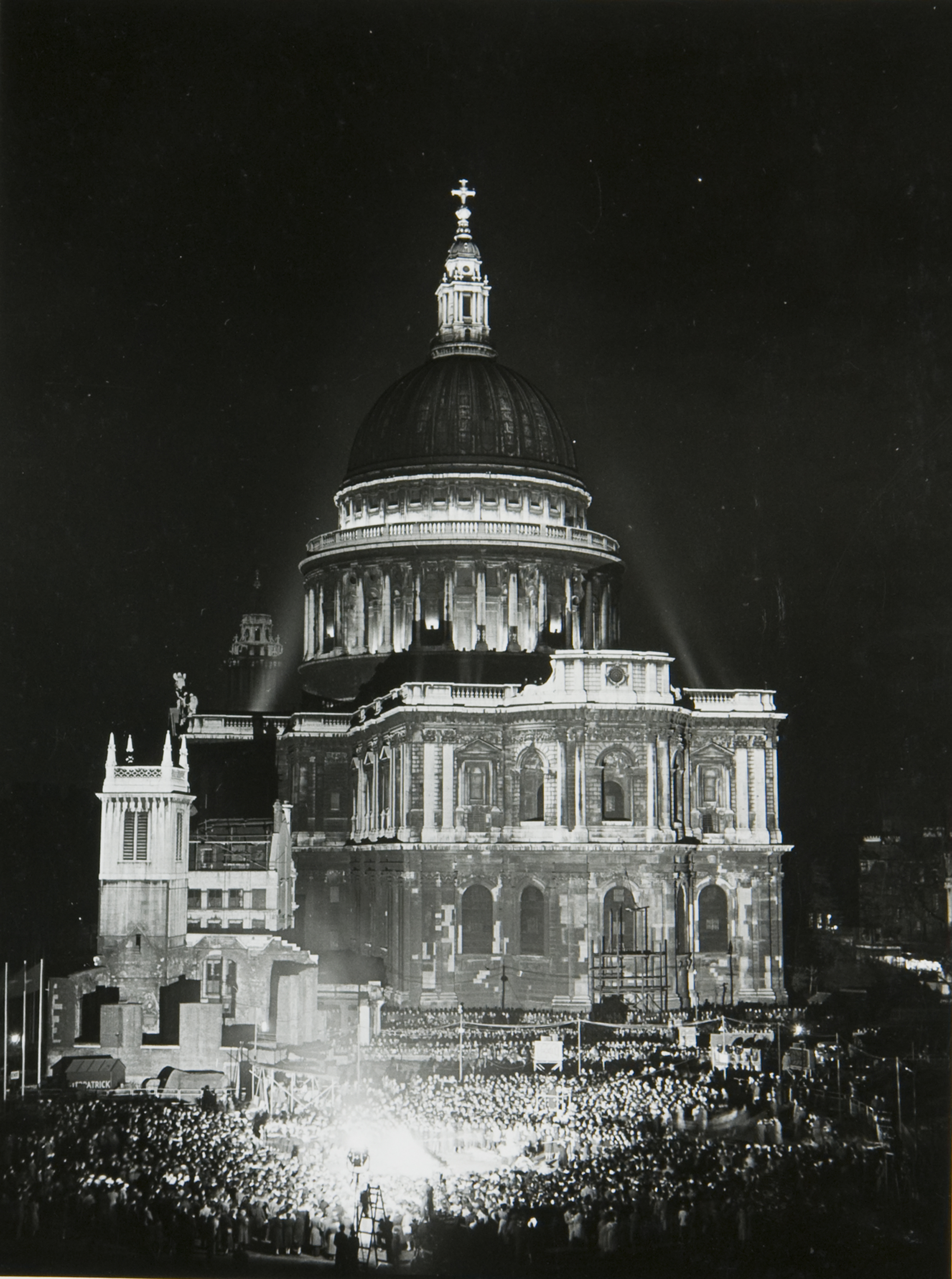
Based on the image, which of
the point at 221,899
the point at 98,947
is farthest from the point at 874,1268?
the point at 221,899

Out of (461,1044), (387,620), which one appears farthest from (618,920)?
(387,620)

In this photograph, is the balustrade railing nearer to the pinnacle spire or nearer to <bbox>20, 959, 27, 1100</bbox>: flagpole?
the pinnacle spire

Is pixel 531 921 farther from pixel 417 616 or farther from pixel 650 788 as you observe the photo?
pixel 417 616

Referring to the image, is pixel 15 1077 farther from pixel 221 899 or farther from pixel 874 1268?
pixel 874 1268

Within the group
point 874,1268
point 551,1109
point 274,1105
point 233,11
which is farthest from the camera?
point 274,1105

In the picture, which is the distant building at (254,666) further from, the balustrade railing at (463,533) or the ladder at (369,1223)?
the ladder at (369,1223)

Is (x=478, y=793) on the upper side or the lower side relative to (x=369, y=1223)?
upper

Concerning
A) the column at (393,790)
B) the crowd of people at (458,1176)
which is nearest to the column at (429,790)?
the column at (393,790)
